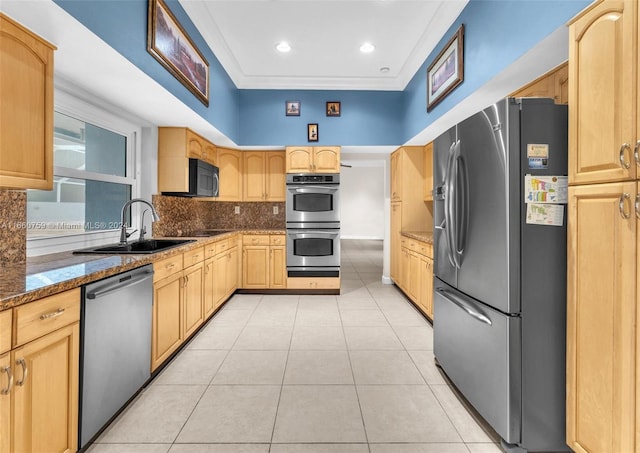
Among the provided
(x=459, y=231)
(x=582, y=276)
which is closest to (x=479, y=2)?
(x=459, y=231)

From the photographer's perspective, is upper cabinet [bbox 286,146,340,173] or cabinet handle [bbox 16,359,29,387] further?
upper cabinet [bbox 286,146,340,173]

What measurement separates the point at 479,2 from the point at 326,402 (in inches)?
117

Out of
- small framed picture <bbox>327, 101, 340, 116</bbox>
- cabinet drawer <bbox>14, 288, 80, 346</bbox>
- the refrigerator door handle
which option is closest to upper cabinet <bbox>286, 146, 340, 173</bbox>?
small framed picture <bbox>327, 101, 340, 116</bbox>

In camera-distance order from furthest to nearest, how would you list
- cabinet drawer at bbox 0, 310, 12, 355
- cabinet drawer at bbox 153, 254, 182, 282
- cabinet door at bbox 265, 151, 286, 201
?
cabinet door at bbox 265, 151, 286, 201 → cabinet drawer at bbox 153, 254, 182, 282 → cabinet drawer at bbox 0, 310, 12, 355

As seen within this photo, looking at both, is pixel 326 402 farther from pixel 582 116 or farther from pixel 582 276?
pixel 582 116

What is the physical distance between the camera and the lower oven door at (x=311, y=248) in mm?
4531

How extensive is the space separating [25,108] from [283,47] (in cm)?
261

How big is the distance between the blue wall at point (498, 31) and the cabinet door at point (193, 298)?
277cm

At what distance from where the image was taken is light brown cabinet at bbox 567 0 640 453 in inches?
46.4

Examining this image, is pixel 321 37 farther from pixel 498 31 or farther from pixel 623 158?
pixel 623 158

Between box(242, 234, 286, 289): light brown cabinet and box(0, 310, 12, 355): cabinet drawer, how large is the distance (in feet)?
11.2

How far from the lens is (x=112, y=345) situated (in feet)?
5.65

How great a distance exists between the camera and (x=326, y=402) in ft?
6.58

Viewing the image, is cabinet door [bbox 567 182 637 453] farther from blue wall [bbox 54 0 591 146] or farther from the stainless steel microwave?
the stainless steel microwave
